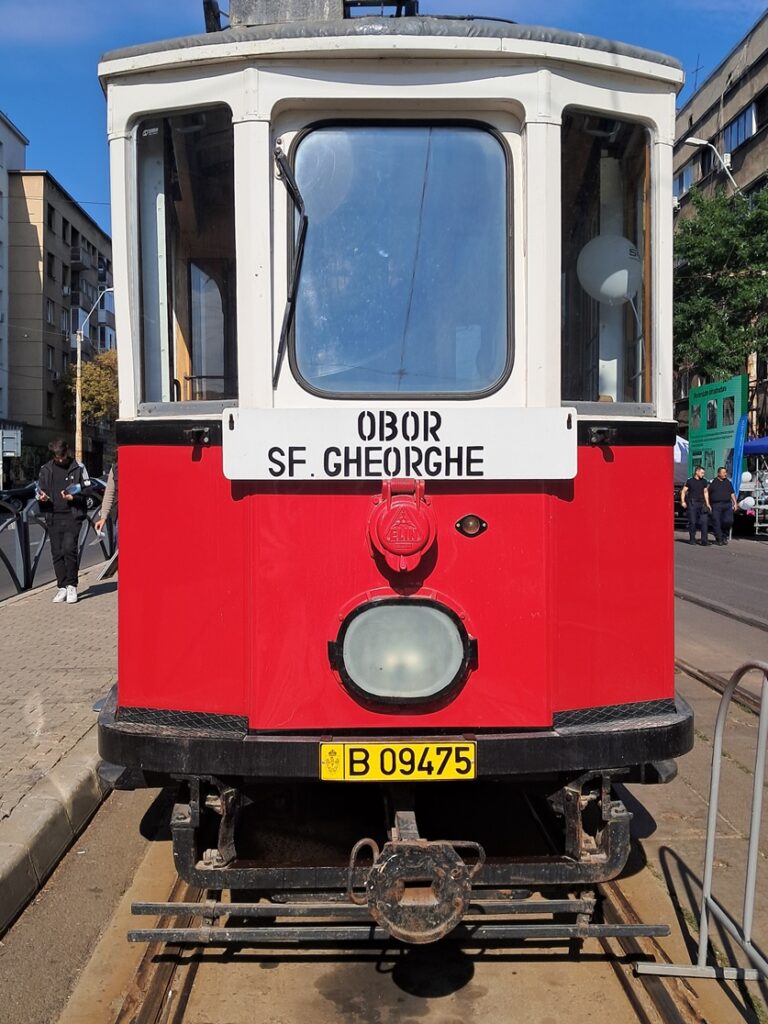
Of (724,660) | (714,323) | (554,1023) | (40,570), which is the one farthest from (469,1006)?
(714,323)

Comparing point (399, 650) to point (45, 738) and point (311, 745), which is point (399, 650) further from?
point (45, 738)

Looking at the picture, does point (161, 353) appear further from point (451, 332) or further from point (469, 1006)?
point (469, 1006)

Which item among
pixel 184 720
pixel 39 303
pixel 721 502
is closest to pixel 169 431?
pixel 184 720

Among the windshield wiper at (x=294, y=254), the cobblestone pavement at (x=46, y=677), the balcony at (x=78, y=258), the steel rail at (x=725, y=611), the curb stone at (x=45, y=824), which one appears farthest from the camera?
the balcony at (x=78, y=258)

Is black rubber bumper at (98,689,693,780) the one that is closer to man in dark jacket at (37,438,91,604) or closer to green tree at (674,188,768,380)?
man in dark jacket at (37,438,91,604)

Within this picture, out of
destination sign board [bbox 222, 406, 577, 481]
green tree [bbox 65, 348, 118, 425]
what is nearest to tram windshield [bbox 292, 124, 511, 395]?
destination sign board [bbox 222, 406, 577, 481]

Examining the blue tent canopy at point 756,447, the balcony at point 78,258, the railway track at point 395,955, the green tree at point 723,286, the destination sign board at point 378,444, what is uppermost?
the balcony at point 78,258

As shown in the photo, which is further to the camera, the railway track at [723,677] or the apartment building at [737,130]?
the apartment building at [737,130]

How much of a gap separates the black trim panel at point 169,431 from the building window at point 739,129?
3660 centimetres

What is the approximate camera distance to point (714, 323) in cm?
2798

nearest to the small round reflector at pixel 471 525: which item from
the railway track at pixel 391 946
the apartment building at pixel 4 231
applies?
the railway track at pixel 391 946

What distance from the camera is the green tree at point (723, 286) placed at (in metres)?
27.6

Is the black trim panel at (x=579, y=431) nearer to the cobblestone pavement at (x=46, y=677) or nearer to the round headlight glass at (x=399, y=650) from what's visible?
the round headlight glass at (x=399, y=650)

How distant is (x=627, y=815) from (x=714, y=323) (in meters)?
26.8
